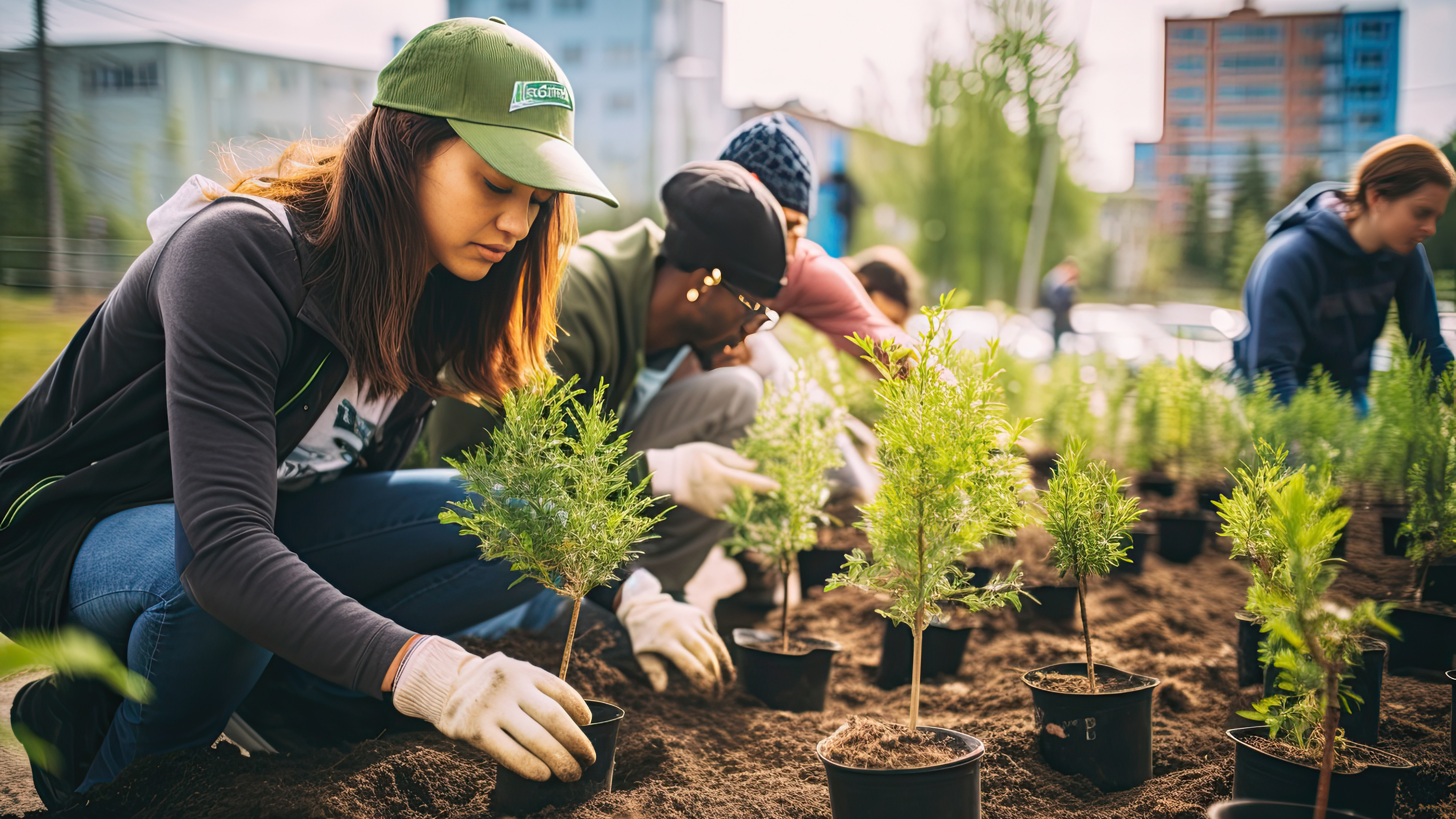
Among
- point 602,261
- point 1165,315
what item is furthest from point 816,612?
point 1165,315

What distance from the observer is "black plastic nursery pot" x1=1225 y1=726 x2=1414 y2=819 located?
4.92 ft

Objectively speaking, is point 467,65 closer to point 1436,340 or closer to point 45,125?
point 45,125

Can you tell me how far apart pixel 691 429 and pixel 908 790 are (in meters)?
2.18

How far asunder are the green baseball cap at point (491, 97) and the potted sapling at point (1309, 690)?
139 cm

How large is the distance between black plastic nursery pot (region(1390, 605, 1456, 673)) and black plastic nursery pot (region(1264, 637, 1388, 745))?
1.78 ft

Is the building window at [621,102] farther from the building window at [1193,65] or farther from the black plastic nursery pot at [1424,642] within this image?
the black plastic nursery pot at [1424,642]

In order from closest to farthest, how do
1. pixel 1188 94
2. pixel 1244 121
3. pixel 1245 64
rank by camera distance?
pixel 1188 94 < pixel 1244 121 < pixel 1245 64

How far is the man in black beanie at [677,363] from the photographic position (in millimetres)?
2537

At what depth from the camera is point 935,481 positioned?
67.7 inches

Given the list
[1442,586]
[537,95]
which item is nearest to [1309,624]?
[537,95]

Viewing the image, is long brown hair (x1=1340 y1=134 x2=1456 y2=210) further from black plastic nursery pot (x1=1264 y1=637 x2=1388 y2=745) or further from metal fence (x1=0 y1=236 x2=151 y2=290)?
metal fence (x1=0 y1=236 x2=151 y2=290)

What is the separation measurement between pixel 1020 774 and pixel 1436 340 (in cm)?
287

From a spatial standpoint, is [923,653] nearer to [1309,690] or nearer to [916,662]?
[916,662]

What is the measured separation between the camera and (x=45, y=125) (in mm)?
→ 3105
